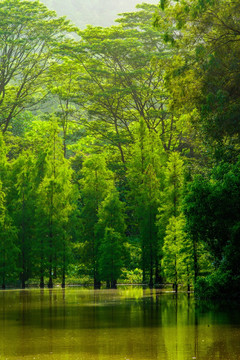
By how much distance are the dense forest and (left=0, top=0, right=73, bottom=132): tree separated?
0.11 meters

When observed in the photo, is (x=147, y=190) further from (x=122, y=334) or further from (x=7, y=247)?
(x=122, y=334)

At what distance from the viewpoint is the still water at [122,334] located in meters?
9.09

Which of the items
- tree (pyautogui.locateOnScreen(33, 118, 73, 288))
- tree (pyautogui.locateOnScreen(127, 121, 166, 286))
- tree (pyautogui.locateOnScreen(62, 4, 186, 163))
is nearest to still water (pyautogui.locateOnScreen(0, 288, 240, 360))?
tree (pyautogui.locateOnScreen(33, 118, 73, 288))

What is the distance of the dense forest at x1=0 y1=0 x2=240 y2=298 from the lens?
21.6 metres

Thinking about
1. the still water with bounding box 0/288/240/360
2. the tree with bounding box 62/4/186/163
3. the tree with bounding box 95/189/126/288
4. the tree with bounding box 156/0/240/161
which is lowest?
the still water with bounding box 0/288/240/360

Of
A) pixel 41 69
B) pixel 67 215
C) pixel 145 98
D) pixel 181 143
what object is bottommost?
pixel 67 215

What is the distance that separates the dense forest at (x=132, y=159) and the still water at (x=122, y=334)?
581 centimetres

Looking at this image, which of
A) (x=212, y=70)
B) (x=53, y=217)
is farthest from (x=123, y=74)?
(x=212, y=70)

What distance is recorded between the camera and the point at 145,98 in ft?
153

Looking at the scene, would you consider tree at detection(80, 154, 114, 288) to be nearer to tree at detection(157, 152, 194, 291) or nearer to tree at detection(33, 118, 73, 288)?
tree at detection(33, 118, 73, 288)

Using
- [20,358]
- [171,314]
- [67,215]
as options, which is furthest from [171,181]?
[20,358]

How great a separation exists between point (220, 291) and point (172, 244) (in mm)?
9783

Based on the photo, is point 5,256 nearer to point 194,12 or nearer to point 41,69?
point 41,69

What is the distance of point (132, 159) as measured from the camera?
41656 mm
